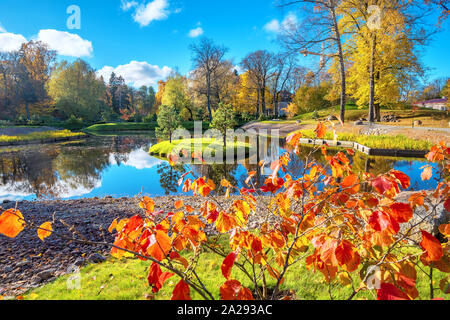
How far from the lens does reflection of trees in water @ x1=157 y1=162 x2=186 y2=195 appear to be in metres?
7.16

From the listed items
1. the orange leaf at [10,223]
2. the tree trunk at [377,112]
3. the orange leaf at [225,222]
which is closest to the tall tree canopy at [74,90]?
the tree trunk at [377,112]

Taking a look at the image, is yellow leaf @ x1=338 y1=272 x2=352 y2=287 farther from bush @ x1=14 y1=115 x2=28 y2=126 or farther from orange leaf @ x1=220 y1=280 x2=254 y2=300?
bush @ x1=14 y1=115 x2=28 y2=126

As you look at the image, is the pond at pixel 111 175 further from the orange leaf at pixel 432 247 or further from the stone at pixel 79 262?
the orange leaf at pixel 432 247

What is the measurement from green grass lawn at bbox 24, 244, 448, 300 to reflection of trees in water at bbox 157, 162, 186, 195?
14.3 feet

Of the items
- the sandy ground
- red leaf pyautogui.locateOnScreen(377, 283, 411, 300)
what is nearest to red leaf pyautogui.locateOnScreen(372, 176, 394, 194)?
red leaf pyautogui.locateOnScreen(377, 283, 411, 300)

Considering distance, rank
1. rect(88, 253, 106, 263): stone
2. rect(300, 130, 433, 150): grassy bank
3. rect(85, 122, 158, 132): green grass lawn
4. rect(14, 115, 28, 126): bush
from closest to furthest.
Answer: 1. rect(88, 253, 106, 263): stone
2. rect(300, 130, 433, 150): grassy bank
3. rect(14, 115, 28, 126): bush
4. rect(85, 122, 158, 132): green grass lawn

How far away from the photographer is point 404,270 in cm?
111

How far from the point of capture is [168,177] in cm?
838

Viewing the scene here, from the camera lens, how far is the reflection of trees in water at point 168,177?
7157 mm

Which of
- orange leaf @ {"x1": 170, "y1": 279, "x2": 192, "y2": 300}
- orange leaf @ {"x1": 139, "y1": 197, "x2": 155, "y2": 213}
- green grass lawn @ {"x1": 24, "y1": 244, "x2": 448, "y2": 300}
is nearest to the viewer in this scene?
orange leaf @ {"x1": 170, "y1": 279, "x2": 192, "y2": 300}

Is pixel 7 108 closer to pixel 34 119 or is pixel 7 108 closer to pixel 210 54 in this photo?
pixel 34 119

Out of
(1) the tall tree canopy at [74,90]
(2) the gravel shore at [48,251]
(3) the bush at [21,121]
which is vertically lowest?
(2) the gravel shore at [48,251]

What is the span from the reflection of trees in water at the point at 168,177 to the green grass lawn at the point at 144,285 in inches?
171

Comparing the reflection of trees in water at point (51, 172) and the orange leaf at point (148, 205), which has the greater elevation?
the orange leaf at point (148, 205)
